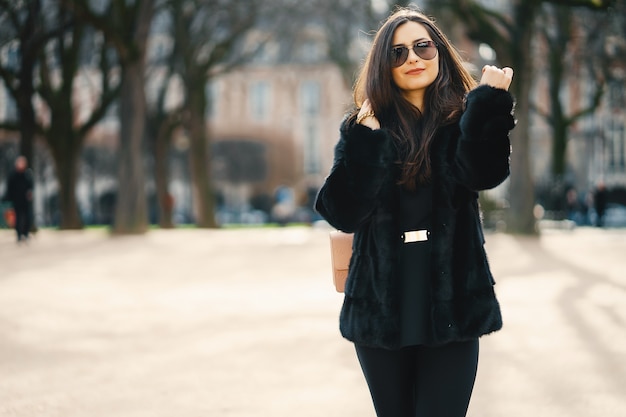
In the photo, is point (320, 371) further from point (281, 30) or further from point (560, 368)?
point (281, 30)

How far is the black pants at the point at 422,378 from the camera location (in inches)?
110

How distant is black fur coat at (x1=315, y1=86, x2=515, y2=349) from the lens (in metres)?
2.81

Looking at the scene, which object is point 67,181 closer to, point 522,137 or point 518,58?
point 522,137

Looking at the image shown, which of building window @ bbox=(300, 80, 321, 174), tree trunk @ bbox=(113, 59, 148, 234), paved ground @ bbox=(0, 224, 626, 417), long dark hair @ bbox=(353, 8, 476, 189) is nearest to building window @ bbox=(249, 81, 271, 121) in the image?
building window @ bbox=(300, 80, 321, 174)

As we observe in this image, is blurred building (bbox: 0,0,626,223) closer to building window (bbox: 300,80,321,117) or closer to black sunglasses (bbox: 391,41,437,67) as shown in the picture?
building window (bbox: 300,80,321,117)

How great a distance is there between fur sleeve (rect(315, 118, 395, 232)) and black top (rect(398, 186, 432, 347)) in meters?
0.10

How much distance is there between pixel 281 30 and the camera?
26.8 meters

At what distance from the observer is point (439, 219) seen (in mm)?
2844

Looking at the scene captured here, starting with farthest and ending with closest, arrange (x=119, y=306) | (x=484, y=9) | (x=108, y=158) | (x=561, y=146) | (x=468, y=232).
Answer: (x=108, y=158) → (x=561, y=146) → (x=484, y=9) → (x=119, y=306) → (x=468, y=232)

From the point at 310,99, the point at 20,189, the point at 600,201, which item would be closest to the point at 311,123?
the point at 310,99

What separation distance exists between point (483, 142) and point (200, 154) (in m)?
26.7

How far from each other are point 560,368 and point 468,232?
361 cm

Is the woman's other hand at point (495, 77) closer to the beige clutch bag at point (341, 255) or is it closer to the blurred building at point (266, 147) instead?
the beige clutch bag at point (341, 255)

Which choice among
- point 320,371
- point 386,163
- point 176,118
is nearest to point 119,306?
point 320,371
